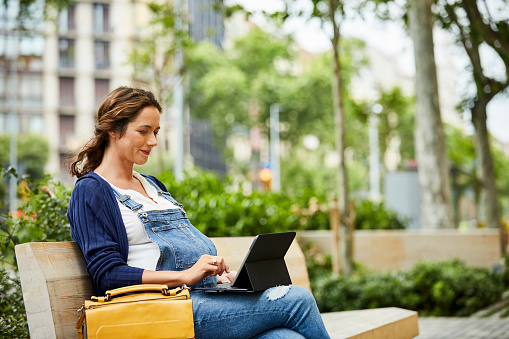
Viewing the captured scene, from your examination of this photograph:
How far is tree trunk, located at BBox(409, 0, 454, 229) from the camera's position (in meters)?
13.3

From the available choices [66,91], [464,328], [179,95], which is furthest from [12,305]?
[66,91]

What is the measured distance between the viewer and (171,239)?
330cm

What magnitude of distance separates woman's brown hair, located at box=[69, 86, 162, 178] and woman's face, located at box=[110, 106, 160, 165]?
24mm

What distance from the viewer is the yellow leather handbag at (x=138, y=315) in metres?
2.75

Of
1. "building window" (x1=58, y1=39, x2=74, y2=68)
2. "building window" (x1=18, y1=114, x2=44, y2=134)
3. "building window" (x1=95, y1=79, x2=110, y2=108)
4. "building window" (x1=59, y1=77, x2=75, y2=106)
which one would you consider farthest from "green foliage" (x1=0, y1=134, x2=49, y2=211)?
"building window" (x1=58, y1=39, x2=74, y2=68)

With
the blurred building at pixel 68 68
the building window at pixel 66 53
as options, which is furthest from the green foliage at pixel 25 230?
the building window at pixel 66 53

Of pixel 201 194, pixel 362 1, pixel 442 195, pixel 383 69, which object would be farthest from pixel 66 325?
pixel 383 69

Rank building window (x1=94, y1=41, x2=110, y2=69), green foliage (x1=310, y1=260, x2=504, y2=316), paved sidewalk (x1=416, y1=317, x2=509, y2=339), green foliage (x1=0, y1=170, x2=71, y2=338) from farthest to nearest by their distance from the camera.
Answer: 1. building window (x1=94, y1=41, x2=110, y2=69)
2. green foliage (x1=310, y1=260, x2=504, y2=316)
3. paved sidewalk (x1=416, y1=317, x2=509, y2=339)
4. green foliage (x1=0, y1=170, x2=71, y2=338)

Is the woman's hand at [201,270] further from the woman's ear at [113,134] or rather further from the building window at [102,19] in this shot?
the building window at [102,19]

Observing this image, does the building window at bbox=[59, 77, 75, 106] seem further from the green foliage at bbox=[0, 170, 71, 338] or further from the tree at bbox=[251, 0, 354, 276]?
the green foliage at bbox=[0, 170, 71, 338]

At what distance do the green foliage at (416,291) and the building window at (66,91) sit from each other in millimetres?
58640

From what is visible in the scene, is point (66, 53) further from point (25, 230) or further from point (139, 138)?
point (139, 138)

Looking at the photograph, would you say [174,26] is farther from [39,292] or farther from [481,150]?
[39,292]

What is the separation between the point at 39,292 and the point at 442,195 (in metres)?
11.1
